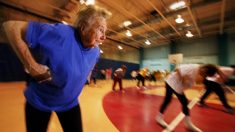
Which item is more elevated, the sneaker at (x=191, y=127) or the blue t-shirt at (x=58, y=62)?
the blue t-shirt at (x=58, y=62)

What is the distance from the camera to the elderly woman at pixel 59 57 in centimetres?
94

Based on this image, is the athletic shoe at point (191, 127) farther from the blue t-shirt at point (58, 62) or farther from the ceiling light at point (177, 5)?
the ceiling light at point (177, 5)

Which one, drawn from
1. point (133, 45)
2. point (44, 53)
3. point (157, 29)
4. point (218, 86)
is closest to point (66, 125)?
point (44, 53)

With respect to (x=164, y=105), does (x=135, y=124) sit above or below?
below

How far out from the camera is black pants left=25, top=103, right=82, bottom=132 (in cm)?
114

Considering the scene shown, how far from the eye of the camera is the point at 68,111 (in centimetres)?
121

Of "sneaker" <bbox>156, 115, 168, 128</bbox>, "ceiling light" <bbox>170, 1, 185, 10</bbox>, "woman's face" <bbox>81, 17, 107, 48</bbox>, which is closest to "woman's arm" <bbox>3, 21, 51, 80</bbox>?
"woman's face" <bbox>81, 17, 107, 48</bbox>

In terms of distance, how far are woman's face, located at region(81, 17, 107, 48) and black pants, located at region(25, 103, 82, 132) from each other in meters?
0.51

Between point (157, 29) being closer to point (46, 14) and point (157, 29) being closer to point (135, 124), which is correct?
point (46, 14)

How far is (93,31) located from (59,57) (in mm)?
282

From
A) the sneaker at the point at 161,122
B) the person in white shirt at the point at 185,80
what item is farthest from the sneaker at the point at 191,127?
the sneaker at the point at 161,122

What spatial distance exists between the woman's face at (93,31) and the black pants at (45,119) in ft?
1.67

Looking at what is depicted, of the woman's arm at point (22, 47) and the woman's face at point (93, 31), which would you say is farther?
the woman's face at point (93, 31)

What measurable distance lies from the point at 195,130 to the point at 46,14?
37.6ft
